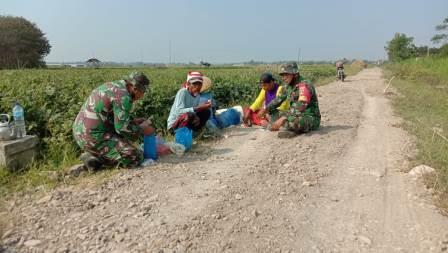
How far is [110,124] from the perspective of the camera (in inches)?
179

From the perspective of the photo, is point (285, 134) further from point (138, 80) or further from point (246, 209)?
point (246, 209)

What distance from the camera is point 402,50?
6344 centimetres

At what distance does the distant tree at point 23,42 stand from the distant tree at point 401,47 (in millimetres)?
50884

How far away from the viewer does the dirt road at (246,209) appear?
2.86m

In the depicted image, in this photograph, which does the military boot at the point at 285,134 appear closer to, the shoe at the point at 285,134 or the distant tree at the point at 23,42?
the shoe at the point at 285,134

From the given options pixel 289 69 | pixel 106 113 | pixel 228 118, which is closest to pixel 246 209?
pixel 106 113

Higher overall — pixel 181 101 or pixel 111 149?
pixel 181 101

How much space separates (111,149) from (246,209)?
193 centimetres

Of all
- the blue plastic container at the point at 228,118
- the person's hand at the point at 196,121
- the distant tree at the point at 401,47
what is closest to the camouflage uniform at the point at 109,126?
the person's hand at the point at 196,121

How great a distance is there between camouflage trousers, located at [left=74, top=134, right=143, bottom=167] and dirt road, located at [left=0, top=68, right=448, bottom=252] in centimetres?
20

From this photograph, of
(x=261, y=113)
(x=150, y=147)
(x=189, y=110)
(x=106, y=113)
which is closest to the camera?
(x=106, y=113)

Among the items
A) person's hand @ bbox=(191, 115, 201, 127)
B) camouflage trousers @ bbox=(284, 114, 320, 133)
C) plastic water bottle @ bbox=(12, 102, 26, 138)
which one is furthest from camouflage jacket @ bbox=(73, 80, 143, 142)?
camouflage trousers @ bbox=(284, 114, 320, 133)

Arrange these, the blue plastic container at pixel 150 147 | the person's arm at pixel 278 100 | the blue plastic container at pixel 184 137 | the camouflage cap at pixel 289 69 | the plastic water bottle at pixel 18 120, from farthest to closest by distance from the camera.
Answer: the person's arm at pixel 278 100 < the camouflage cap at pixel 289 69 < the blue plastic container at pixel 184 137 < the blue plastic container at pixel 150 147 < the plastic water bottle at pixel 18 120

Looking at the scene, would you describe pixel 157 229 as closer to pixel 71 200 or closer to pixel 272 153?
pixel 71 200
